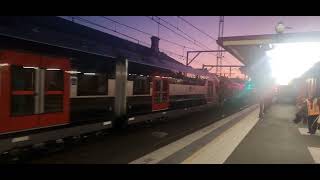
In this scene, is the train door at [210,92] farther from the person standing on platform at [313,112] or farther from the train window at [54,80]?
the train window at [54,80]

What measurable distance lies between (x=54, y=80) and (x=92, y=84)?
6.70 feet

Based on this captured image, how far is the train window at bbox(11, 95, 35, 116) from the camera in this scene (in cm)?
927

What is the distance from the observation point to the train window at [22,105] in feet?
30.4

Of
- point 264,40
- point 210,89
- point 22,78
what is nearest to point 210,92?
A: point 210,89

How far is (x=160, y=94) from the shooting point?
18.6 meters

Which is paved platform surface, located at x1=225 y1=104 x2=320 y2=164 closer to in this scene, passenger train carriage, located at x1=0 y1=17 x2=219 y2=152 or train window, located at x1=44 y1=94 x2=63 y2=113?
passenger train carriage, located at x1=0 y1=17 x2=219 y2=152

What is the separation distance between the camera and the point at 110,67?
1388 cm

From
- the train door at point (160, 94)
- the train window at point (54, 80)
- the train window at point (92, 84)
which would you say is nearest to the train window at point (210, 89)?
→ the train door at point (160, 94)

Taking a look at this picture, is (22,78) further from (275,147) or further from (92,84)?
(275,147)

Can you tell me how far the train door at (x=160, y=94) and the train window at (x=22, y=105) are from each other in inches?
331

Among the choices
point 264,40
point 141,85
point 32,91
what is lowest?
point 32,91

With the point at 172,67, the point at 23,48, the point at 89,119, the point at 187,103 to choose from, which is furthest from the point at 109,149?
the point at 187,103

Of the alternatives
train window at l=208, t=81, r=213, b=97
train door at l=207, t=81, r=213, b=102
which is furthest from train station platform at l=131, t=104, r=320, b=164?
train window at l=208, t=81, r=213, b=97
